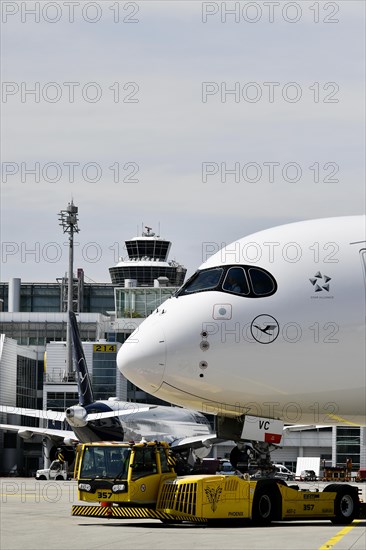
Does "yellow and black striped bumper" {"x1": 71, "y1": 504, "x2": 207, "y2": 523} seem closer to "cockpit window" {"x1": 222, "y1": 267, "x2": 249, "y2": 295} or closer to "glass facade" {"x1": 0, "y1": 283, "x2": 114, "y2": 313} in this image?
"cockpit window" {"x1": 222, "y1": 267, "x2": 249, "y2": 295}

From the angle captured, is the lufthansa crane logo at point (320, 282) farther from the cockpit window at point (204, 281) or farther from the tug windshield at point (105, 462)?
the tug windshield at point (105, 462)

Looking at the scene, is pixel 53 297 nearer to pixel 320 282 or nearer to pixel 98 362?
pixel 98 362

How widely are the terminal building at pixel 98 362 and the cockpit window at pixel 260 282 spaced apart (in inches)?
2635

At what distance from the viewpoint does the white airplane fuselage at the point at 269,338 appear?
941 inches

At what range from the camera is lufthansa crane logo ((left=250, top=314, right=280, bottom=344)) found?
24.0 metres

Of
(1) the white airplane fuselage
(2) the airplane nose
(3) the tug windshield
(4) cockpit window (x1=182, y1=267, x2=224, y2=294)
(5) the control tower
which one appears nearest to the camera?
(2) the airplane nose

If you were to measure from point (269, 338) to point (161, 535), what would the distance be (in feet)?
14.6

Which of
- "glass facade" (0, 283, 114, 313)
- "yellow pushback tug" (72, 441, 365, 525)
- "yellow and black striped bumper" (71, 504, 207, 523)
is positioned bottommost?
Result: "yellow and black striped bumper" (71, 504, 207, 523)

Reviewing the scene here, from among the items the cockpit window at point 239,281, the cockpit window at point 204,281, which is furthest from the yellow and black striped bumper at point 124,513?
the cockpit window at point 239,281

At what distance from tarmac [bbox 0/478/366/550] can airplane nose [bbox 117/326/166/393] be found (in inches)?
121

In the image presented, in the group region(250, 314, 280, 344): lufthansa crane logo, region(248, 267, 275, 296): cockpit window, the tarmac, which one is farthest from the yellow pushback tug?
region(248, 267, 275, 296): cockpit window

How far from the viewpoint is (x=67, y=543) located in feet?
68.8

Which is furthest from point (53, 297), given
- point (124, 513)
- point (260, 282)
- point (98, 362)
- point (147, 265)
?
point (260, 282)

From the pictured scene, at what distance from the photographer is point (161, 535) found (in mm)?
23641
